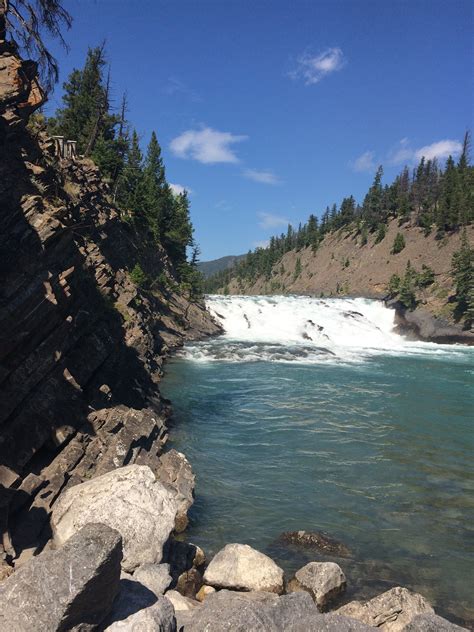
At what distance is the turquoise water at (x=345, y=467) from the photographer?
1091 cm

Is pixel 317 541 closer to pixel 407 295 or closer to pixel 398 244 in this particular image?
pixel 407 295

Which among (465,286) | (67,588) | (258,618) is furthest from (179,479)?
(465,286)

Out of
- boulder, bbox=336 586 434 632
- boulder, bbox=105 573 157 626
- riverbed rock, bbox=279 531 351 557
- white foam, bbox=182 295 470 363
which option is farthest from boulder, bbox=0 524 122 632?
white foam, bbox=182 295 470 363

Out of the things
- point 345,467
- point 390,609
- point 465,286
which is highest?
point 465,286

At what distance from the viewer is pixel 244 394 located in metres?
26.2

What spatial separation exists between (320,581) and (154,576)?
11.8ft

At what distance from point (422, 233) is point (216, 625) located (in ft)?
332

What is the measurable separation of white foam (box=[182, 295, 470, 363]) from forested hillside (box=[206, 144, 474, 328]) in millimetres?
7410

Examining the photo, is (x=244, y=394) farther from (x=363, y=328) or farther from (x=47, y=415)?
(x=363, y=328)

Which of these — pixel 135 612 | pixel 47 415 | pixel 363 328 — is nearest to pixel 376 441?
pixel 47 415

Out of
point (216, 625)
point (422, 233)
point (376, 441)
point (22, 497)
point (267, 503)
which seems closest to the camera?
point (216, 625)

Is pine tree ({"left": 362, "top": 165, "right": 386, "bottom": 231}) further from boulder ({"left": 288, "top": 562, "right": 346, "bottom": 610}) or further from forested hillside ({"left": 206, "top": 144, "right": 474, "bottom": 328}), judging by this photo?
boulder ({"left": 288, "top": 562, "right": 346, "bottom": 610})

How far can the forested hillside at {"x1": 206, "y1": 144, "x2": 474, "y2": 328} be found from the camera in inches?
2498

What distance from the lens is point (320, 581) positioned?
9.37 metres
